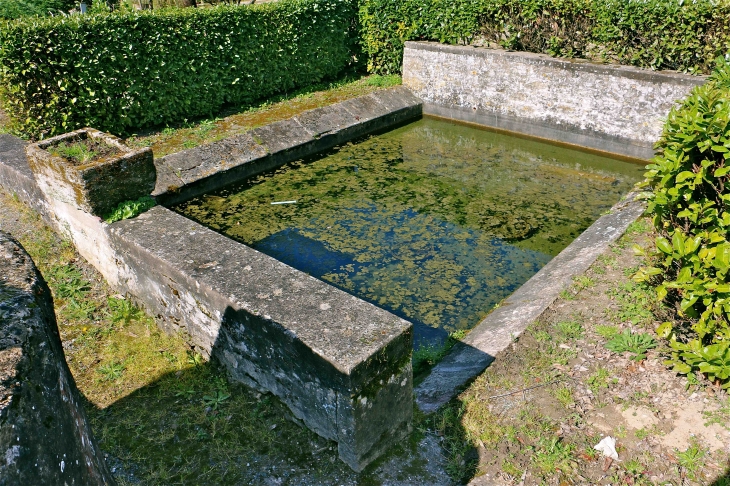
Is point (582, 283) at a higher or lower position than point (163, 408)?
higher

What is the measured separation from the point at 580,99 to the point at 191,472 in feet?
28.8

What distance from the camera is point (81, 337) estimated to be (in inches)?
192

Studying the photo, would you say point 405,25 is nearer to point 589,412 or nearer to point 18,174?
point 18,174

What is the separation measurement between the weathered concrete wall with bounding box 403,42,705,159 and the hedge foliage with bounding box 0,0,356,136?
7.85 feet

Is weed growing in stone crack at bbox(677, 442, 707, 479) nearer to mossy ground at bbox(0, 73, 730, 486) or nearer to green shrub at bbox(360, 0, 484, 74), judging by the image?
mossy ground at bbox(0, 73, 730, 486)

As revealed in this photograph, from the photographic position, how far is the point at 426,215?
298 inches

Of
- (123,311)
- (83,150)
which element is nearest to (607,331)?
(123,311)

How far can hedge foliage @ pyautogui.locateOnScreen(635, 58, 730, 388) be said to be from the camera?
3691mm

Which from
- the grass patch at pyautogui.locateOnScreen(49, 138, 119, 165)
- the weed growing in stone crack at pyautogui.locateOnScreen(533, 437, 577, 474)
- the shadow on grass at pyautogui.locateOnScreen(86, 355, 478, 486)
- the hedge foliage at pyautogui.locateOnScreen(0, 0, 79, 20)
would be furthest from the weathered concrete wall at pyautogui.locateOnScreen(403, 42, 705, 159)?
the hedge foliage at pyautogui.locateOnScreen(0, 0, 79, 20)

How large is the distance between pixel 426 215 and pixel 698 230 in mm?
3818

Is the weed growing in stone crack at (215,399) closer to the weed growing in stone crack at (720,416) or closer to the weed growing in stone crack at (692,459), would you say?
the weed growing in stone crack at (692,459)

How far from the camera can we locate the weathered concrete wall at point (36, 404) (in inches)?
61.3

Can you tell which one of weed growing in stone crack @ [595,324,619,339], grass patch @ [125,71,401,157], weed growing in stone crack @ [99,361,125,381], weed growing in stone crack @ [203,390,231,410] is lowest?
weed growing in stone crack @ [99,361,125,381]

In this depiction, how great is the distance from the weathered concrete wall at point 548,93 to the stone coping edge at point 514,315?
332 cm
